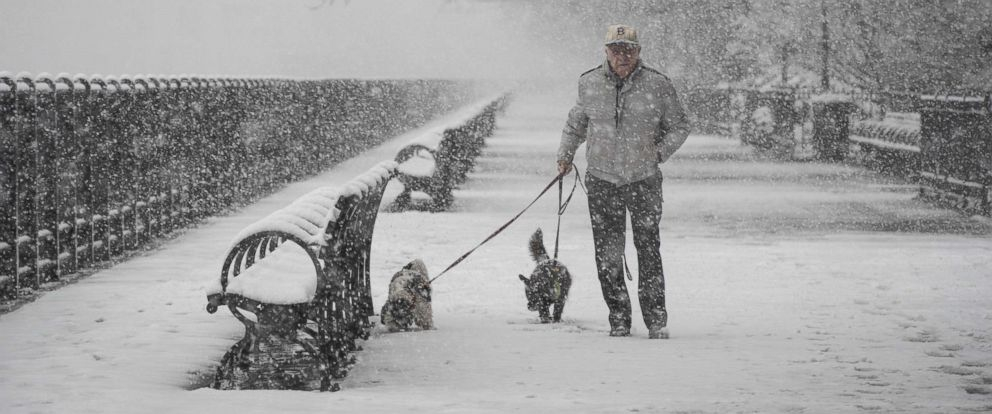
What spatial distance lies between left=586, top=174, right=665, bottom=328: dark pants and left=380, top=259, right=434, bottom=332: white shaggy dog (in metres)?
0.98

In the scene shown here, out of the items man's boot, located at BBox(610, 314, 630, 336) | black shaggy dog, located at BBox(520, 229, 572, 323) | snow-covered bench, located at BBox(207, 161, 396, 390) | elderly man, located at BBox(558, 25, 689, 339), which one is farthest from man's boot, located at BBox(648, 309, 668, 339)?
snow-covered bench, located at BBox(207, 161, 396, 390)

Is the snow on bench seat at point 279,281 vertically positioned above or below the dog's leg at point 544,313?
Result: above

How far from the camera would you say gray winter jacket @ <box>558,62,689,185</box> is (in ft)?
25.9

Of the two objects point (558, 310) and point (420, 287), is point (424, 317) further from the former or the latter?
point (558, 310)

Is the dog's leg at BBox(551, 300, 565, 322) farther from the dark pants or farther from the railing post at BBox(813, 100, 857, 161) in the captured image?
the railing post at BBox(813, 100, 857, 161)

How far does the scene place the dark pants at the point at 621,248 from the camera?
803cm

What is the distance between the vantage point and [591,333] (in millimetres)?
8234

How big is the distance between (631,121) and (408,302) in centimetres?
156

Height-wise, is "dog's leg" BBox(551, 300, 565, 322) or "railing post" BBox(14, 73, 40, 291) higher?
"railing post" BBox(14, 73, 40, 291)

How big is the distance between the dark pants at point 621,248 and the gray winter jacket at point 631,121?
0.41 feet

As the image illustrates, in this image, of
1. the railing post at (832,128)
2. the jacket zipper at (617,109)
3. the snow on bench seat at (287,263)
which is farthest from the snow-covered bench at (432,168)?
the railing post at (832,128)

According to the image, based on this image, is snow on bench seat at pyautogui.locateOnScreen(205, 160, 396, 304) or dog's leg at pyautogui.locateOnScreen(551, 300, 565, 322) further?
dog's leg at pyautogui.locateOnScreen(551, 300, 565, 322)

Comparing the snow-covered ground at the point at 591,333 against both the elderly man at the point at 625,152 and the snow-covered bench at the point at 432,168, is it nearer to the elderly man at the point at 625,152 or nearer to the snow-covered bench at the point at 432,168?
the elderly man at the point at 625,152

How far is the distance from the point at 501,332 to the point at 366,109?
22.2 m
